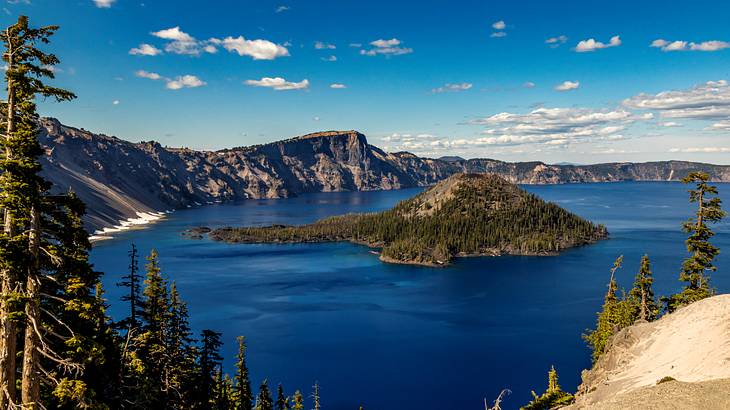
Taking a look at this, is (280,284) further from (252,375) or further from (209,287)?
(252,375)

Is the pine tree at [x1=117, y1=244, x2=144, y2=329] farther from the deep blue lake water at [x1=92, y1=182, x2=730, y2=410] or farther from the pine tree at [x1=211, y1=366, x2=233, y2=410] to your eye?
the deep blue lake water at [x1=92, y1=182, x2=730, y2=410]

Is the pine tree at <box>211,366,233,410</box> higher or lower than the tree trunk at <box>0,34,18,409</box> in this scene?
lower

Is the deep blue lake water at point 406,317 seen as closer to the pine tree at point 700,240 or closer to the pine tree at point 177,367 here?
the pine tree at point 700,240

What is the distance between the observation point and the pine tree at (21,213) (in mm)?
14320

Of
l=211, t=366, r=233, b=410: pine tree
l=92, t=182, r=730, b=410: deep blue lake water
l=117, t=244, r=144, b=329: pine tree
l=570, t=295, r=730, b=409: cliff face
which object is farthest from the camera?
l=92, t=182, r=730, b=410: deep blue lake water

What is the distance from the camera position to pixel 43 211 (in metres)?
15.0

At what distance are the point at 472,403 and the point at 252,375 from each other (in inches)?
1431

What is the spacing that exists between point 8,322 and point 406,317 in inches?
4286

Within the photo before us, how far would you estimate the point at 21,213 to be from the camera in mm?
14812

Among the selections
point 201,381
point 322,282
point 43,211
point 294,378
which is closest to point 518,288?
point 322,282

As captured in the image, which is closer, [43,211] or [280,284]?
[43,211]

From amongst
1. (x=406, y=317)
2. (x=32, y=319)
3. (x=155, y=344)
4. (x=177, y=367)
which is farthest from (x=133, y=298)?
(x=406, y=317)

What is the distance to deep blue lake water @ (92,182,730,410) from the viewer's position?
264ft

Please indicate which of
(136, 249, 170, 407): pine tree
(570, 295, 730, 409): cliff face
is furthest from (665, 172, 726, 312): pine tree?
(136, 249, 170, 407): pine tree
